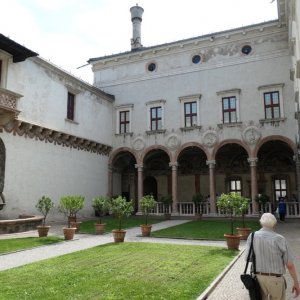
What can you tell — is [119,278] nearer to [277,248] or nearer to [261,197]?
[277,248]

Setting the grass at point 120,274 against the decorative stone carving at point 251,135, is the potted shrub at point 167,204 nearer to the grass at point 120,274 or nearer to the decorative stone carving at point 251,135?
the decorative stone carving at point 251,135

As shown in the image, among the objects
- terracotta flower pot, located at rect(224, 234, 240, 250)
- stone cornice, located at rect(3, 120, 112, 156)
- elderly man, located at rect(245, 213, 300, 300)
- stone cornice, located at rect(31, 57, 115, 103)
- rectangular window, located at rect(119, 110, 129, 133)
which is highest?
stone cornice, located at rect(31, 57, 115, 103)

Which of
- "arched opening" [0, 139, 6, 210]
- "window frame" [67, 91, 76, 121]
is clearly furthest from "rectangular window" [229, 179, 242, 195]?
"arched opening" [0, 139, 6, 210]

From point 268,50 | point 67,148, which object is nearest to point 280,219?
point 268,50

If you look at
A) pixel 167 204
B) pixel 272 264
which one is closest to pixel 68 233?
pixel 272 264

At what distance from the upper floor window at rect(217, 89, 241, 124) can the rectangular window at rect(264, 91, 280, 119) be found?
6.26 ft

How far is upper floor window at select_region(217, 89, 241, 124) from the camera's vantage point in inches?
985

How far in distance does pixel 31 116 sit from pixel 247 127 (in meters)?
14.2

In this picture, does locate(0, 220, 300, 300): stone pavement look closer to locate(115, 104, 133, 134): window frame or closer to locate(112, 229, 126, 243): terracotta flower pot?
locate(112, 229, 126, 243): terracotta flower pot

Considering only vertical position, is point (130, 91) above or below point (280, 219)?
above

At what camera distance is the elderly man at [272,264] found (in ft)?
15.2

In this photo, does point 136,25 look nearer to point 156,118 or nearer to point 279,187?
point 156,118

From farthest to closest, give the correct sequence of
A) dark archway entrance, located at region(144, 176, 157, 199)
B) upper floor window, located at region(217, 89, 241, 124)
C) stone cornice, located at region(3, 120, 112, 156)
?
1. dark archway entrance, located at region(144, 176, 157, 199)
2. upper floor window, located at region(217, 89, 241, 124)
3. stone cornice, located at region(3, 120, 112, 156)

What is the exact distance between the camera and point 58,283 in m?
7.31
